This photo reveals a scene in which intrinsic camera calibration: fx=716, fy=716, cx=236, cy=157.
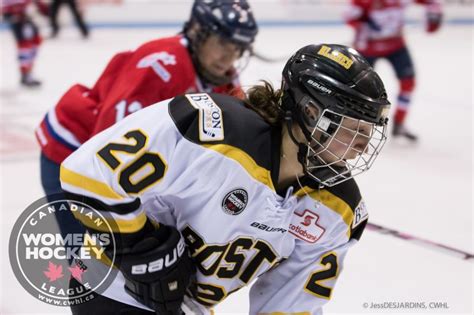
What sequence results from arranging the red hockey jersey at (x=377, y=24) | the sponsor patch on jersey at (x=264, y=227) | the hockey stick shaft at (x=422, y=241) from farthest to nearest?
the red hockey jersey at (x=377, y=24) → the hockey stick shaft at (x=422, y=241) → the sponsor patch on jersey at (x=264, y=227)

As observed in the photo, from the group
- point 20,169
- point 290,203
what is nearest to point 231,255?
point 290,203

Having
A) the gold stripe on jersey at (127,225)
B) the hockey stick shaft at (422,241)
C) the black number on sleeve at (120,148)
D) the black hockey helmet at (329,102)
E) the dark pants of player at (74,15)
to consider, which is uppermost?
the black hockey helmet at (329,102)

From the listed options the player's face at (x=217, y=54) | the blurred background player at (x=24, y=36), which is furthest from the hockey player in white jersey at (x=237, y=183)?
the blurred background player at (x=24, y=36)

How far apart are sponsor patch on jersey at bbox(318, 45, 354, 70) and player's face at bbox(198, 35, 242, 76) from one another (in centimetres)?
99

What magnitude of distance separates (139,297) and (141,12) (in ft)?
30.1

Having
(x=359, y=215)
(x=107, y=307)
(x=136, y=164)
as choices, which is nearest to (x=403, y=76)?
(x=359, y=215)

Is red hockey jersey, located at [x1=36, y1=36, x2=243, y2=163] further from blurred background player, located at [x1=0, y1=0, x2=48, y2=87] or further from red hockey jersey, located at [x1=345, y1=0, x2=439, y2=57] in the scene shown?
blurred background player, located at [x1=0, y1=0, x2=48, y2=87]

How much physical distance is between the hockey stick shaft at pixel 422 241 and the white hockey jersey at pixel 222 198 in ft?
4.98

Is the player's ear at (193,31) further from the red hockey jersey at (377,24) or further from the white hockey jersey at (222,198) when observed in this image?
the red hockey jersey at (377,24)

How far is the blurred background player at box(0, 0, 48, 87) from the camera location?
633cm

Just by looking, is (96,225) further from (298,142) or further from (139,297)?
(298,142)

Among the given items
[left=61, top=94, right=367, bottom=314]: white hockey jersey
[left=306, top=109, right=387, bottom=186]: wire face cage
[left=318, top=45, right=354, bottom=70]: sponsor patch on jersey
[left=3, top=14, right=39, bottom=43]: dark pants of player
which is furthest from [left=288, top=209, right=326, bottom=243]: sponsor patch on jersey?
[left=3, top=14, right=39, bottom=43]: dark pants of player

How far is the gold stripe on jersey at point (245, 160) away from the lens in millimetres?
1547

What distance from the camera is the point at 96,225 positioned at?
61.7 inches
